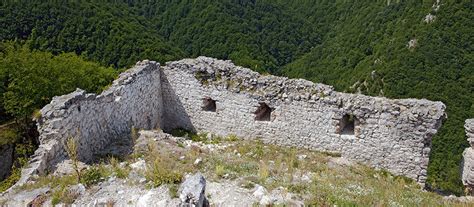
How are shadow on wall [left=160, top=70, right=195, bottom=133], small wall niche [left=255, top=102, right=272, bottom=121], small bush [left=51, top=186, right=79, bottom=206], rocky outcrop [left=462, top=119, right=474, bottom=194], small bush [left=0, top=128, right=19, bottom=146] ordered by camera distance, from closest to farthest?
small bush [left=51, top=186, right=79, bottom=206]
rocky outcrop [left=462, top=119, right=474, bottom=194]
small wall niche [left=255, top=102, right=272, bottom=121]
shadow on wall [left=160, top=70, right=195, bottom=133]
small bush [left=0, top=128, right=19, bottom=146]

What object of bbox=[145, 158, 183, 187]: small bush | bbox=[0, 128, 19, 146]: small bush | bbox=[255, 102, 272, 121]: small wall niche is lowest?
bbox=[0, 128, 19, 146]: small bush

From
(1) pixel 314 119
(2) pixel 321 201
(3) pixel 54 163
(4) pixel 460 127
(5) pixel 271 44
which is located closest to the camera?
(2) pixel 321 201

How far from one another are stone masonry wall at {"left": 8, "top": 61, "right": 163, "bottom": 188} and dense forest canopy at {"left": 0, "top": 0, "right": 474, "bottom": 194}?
12.3 ft

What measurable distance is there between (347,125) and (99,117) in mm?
6196

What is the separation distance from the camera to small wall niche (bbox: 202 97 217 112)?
44.8ft

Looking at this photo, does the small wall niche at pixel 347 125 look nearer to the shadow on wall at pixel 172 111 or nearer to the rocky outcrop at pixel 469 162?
the rocky outcrop at pixel 469 162

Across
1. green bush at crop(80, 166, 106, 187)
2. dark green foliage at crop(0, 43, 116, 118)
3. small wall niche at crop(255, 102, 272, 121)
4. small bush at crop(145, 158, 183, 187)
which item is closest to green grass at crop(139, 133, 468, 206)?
small bush at crop(145, 158, 183, 187)

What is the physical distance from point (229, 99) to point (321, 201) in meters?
6.06

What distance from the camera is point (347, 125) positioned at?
40.8ft

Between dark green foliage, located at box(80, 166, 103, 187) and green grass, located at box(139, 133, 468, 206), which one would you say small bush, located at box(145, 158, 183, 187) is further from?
dark green foliage, located at box(80, 166, 103, 187)

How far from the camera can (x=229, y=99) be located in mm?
13133

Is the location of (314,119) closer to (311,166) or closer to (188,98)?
(311,166)

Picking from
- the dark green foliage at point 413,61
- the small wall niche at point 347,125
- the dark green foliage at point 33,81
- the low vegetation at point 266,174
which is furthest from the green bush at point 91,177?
the dark green foliage at point 413,61

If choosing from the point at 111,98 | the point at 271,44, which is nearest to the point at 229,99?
the point at 111,98
